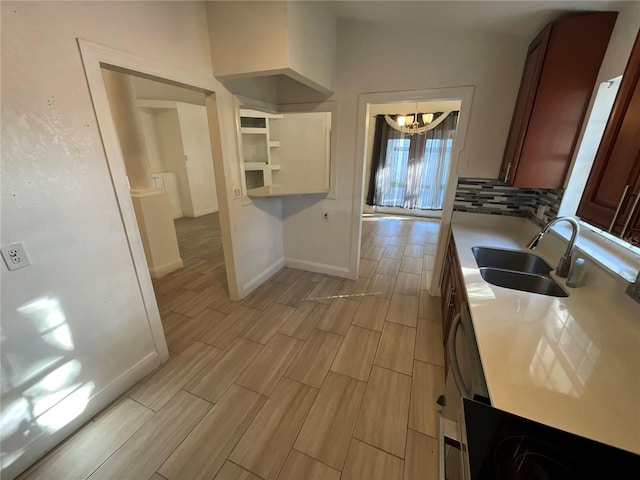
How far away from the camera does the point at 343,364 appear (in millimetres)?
1948

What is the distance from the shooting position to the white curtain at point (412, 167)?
5500 millimetres

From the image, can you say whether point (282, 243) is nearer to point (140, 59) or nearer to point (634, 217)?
point (140, 59)

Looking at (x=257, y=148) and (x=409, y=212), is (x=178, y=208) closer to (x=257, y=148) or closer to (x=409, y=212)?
(x=257, y=148)

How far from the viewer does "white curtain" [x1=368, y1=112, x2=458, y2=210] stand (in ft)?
18.0

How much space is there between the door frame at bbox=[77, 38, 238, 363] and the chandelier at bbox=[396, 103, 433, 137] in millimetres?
4150

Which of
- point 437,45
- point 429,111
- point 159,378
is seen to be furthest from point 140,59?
point 429,111

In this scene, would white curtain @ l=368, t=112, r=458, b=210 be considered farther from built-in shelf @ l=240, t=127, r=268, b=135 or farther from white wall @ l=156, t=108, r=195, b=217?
white wall @ l=156, t=108, r=195, b=217

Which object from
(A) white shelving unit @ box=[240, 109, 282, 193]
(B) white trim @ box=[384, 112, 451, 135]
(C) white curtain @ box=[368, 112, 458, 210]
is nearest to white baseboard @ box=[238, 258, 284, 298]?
(A) white shelving unit @ box=[240, 109, 282, 193]

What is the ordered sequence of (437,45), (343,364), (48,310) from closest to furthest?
(48,310), (343,364), (437,45)

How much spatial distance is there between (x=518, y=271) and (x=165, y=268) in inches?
148

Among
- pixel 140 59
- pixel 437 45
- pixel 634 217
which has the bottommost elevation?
pixel 634 217

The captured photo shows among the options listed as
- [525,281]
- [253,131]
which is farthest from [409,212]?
[525,281]

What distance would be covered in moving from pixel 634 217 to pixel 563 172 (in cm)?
103

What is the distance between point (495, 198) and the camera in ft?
7.82
